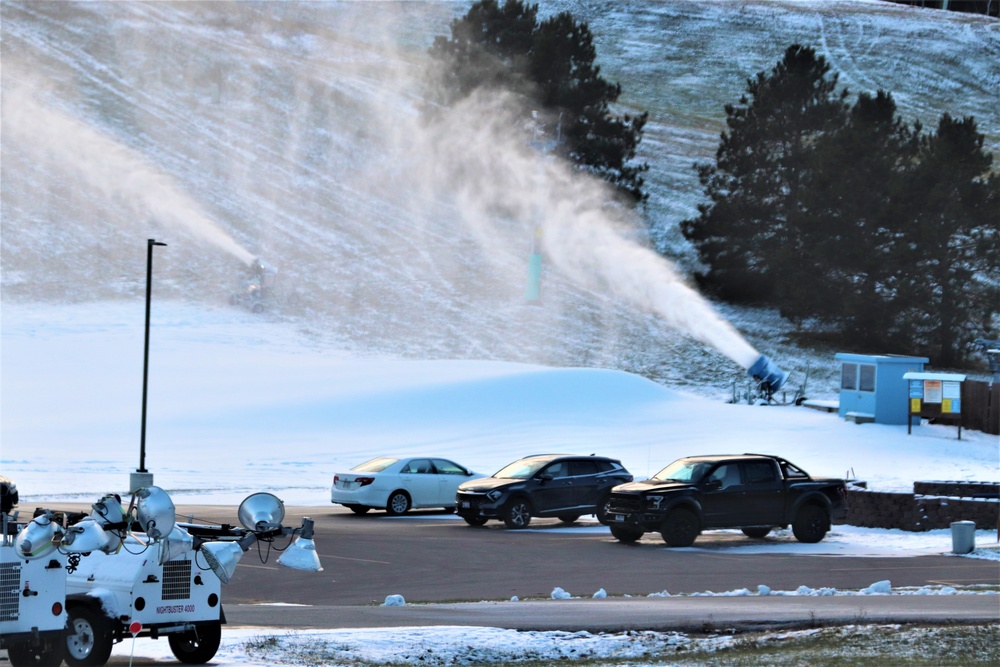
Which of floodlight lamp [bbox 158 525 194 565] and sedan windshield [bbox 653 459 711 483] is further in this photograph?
sedan windshield [bbox 653 459 711 483]

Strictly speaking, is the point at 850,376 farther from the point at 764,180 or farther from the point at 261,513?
the point at 261,513

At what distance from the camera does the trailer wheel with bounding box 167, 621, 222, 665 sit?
427 inches

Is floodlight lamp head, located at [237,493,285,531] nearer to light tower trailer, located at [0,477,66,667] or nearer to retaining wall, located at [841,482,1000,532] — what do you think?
light tower trailer, located at [0,477,66,667]

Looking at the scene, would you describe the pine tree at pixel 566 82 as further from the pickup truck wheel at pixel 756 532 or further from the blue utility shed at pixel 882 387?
the pickup truck wheel at pixel 756 532

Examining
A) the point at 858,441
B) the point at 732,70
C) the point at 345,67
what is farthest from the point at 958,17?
the point at 858,441

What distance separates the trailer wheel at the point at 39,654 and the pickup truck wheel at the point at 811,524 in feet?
52.0

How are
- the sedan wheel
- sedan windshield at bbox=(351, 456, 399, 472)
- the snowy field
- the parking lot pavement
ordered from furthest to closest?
the snowy field
sedan windshield at bbox=(351, 456, 399, 472)
the sedan wheel
the parking lot pavement

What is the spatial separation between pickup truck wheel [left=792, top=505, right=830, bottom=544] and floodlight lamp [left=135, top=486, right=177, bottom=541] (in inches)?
612

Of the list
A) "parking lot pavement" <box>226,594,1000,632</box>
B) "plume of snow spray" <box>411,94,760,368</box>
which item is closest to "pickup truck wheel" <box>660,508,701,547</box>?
"parking lot pavement" <box>226,594,1000,632</box>

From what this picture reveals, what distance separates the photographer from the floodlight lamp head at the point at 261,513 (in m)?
10.6

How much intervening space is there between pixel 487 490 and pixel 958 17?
130m

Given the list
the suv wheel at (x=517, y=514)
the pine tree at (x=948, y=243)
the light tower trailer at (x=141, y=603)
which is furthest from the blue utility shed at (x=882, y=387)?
the light tower trailer at (x=141, y=603)

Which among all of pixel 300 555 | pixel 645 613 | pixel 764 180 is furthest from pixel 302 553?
pixel 764 180

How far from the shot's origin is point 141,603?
10.4 metres
